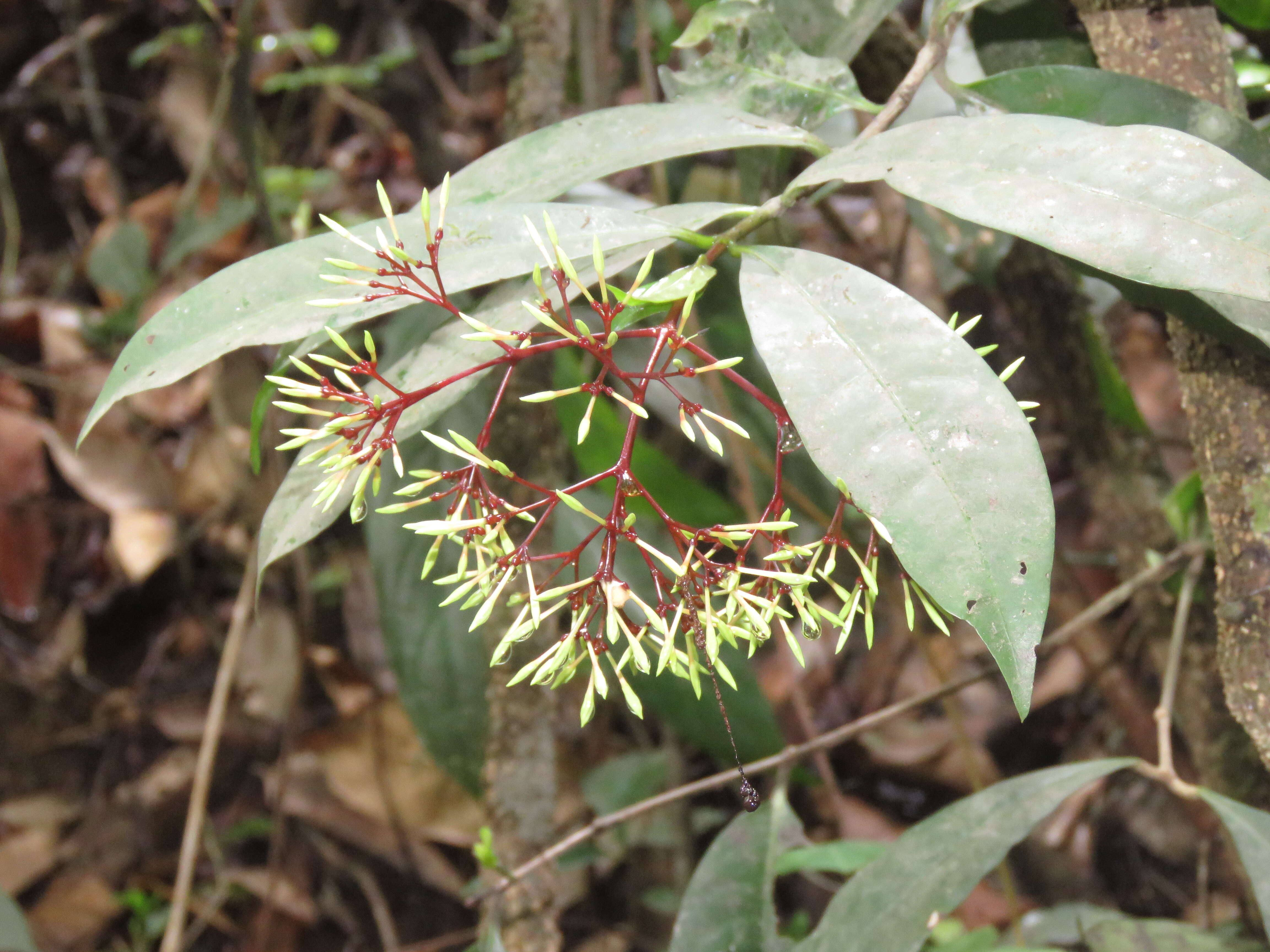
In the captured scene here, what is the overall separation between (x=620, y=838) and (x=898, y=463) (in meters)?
1.19

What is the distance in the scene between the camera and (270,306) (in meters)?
0.59

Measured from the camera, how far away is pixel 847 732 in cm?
88

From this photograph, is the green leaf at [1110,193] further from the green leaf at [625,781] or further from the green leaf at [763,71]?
the green leaf at [625,781]

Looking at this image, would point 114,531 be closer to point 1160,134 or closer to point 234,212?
point 234,212

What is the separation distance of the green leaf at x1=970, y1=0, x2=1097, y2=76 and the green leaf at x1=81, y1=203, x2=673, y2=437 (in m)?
0.51

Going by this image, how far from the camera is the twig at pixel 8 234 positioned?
2.22 meters

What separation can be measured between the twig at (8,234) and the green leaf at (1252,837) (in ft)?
8.48

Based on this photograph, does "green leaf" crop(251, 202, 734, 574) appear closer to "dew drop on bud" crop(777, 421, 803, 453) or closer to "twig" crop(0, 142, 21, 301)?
"dew drop on bud" crop(777, 421, 803, 453)

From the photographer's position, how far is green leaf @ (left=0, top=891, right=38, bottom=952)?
921 mm

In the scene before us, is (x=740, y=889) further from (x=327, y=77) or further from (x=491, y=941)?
(x=327, y=77)

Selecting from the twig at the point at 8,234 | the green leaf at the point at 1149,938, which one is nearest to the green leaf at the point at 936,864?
the green leaf at the point at 1149,938

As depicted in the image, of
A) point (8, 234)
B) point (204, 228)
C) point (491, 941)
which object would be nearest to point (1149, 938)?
point (491, 941)

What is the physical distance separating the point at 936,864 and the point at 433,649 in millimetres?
634

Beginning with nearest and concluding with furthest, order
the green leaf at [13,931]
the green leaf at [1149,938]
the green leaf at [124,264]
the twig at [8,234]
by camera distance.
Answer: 1. the green leaf at [1149,938]
2. the green leaf at [13,931]
3. the green leaf at [124,264]
4. the twig at [8,234]
